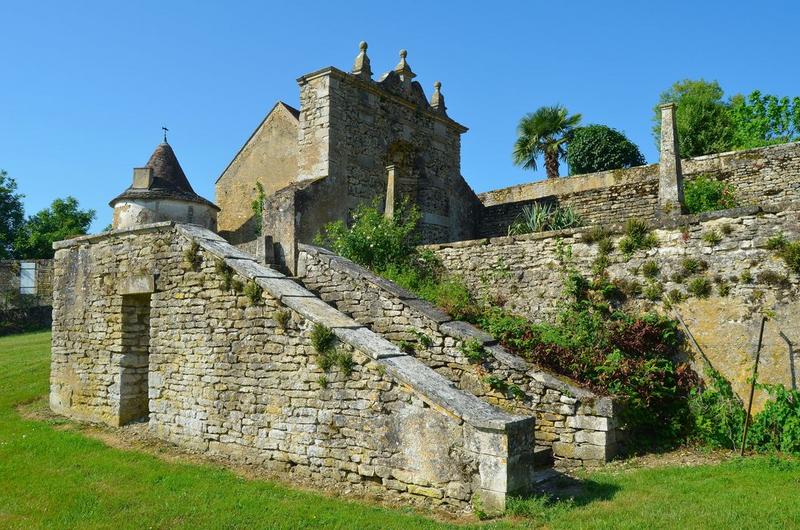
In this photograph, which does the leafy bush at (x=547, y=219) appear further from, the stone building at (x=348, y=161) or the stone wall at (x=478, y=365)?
the stone wall at (x=478, y=365)

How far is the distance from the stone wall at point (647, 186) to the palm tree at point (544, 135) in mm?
10880

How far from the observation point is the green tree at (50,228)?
36344 millimetres

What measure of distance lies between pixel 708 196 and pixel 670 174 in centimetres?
269

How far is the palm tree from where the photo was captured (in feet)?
89.7

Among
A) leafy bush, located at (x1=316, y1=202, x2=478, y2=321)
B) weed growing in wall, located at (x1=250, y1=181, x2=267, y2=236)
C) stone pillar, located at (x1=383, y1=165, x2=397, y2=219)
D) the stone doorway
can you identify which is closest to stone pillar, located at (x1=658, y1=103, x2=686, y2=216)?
leafy bush, located at (x1=316, y1=202, x2=478, y2=321)

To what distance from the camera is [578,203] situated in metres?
14.9

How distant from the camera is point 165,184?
19.6 metres

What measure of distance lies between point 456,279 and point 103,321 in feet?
20.0

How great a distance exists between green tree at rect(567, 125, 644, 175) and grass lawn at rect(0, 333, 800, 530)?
20954mm

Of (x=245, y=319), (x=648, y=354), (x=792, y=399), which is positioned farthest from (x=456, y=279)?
(x=792, y=399)

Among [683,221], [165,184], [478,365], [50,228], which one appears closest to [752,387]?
[683,221]

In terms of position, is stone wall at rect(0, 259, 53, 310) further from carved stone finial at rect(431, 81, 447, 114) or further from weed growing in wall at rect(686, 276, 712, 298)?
weed growing in wall at rect(686, 276, 712, 298)

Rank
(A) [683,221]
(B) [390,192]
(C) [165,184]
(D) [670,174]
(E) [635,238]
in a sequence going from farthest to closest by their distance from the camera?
(C) [165,184]
(B) [390,192]
(D) [670,174]
(E) [635,238]
(A) [683,221]

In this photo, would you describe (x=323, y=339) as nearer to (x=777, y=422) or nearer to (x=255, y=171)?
(x=777, y=422)
